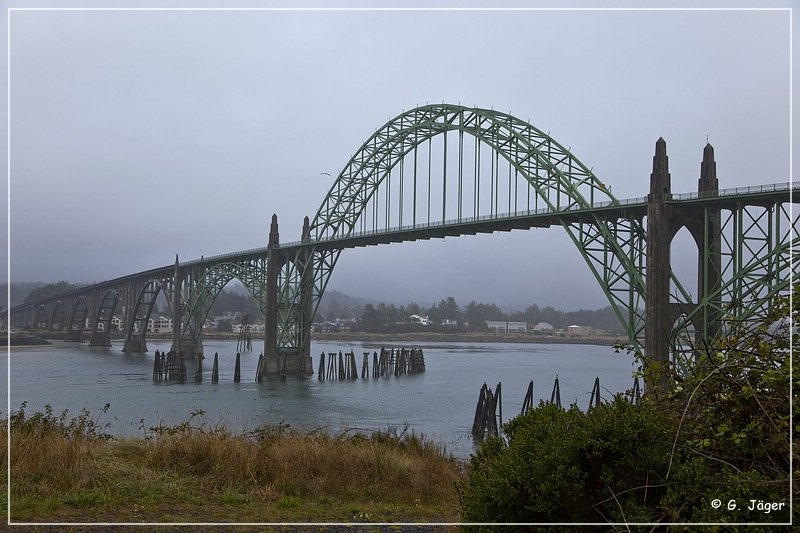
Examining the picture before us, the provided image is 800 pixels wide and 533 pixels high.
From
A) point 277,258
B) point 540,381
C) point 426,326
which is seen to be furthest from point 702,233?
point 426,326

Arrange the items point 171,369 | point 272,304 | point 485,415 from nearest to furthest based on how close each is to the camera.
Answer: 1. point 485,415
2. point 171,369
3. point 272,304

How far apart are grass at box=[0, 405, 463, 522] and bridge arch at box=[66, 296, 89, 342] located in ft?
257

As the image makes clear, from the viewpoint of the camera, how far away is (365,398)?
3694cm

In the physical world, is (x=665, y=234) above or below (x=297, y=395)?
above

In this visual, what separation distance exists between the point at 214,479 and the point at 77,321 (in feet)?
299

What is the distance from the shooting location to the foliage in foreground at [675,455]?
4.18 m

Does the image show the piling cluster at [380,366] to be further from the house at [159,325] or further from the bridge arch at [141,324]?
the house at [159,325]

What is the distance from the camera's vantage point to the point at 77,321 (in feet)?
301

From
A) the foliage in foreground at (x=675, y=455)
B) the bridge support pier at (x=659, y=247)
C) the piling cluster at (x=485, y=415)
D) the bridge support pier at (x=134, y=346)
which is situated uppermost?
the bridge support pier at (x=659, y=247)

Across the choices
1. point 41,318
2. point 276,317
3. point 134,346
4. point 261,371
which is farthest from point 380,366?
point 41,318

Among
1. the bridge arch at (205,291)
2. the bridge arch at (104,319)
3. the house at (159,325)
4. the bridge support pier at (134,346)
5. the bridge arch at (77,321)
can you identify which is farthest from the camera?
the house at (159,325)

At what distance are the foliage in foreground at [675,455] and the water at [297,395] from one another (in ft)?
42.8

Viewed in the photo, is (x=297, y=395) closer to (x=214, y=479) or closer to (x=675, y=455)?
(x=214, y=479)

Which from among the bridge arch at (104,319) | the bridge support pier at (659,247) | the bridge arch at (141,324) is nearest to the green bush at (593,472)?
the bridge support pier at (659,247)
